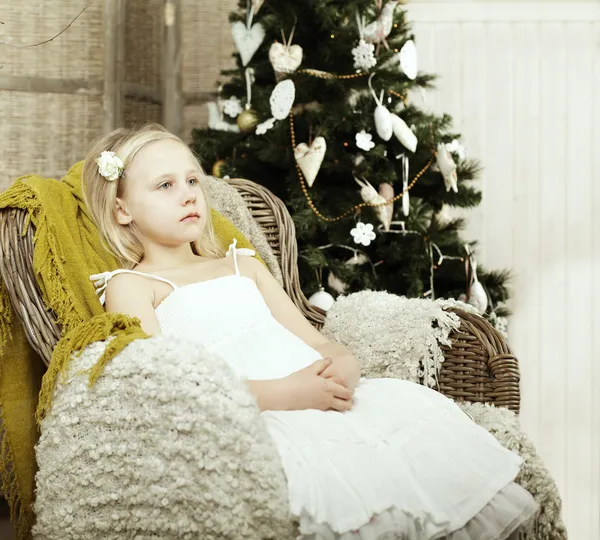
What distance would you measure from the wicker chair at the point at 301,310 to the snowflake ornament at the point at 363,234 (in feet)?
0.72

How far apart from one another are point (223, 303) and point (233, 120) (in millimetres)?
922

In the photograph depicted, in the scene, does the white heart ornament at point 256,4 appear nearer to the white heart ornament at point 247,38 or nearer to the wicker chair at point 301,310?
the white heart ornament at point 247,38

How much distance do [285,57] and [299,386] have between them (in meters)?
1.16

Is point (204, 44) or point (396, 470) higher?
point (204, 44)

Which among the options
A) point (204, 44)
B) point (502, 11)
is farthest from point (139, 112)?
point (502, 11)

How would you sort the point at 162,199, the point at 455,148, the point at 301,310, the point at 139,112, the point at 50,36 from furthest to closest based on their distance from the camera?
the point at 139,112
the point at 50,36
the point at 455,148
the point at 301,310
the point at 162,199

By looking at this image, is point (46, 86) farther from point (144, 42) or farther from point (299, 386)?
point (299, 386)

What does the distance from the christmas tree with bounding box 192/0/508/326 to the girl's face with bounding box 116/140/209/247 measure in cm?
53

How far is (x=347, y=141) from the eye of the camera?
2.24 meters

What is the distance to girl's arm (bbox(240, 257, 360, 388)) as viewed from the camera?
1634 millimetres

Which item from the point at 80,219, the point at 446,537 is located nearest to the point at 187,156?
the point at 80,219

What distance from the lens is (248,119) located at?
2.22 m

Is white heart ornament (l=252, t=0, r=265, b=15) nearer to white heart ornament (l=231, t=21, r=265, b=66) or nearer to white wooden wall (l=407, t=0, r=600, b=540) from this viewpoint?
white heart ornament (l=231, t=21, r=265, b=66)

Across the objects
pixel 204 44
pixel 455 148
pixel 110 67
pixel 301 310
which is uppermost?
pixel 204 44
